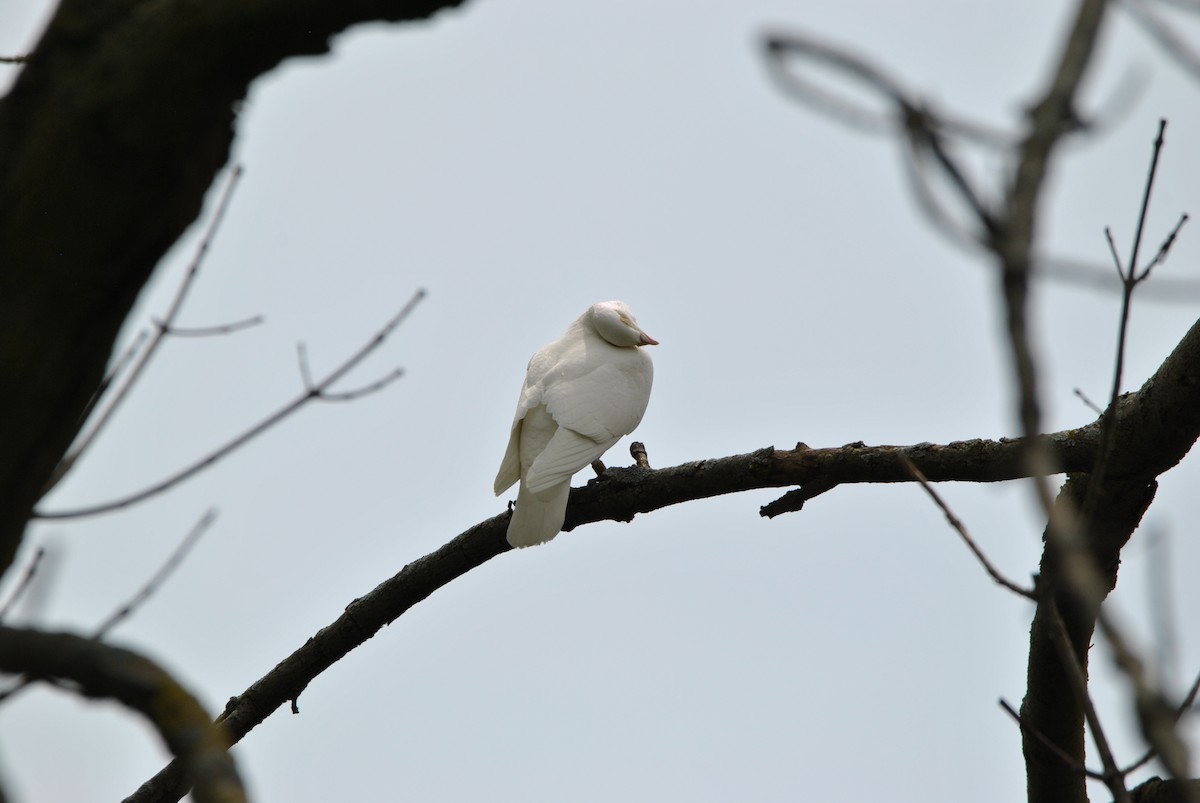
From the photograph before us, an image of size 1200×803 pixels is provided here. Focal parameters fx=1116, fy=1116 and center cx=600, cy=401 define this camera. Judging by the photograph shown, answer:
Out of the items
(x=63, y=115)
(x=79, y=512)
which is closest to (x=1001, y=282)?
(x=63, y=115)

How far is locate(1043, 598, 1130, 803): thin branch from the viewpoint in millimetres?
1774

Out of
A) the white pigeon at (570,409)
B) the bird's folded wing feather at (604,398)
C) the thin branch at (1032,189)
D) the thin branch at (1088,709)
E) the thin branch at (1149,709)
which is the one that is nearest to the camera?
the thin branch at (1032,189)

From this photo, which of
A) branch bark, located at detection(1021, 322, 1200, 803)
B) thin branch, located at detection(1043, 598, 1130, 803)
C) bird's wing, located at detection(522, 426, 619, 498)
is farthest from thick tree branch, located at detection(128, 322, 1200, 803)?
thin branch, located at detection(1043, 598, 1130, 803)

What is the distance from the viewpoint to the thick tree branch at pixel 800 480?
136 inches

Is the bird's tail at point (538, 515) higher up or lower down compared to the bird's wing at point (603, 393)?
lower down

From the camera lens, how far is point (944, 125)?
1188 millimetres

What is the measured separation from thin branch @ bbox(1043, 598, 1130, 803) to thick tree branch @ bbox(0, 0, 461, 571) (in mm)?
1488

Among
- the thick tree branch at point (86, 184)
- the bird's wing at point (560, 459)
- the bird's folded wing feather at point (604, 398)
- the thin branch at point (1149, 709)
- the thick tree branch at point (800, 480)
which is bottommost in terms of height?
the thin branch at point (1149, 709)

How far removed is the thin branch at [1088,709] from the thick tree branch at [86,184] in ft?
4.88

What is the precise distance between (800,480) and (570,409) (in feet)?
7.27

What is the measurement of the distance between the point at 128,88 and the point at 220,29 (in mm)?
155

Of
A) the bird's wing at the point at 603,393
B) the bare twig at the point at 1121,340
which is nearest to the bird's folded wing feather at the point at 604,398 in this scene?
the bird's wing at the point at 603,393

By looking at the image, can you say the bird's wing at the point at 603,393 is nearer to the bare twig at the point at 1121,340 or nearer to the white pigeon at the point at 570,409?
the white pigeon at the point at 570,409

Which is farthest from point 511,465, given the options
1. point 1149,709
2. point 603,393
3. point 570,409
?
point 1149,709
